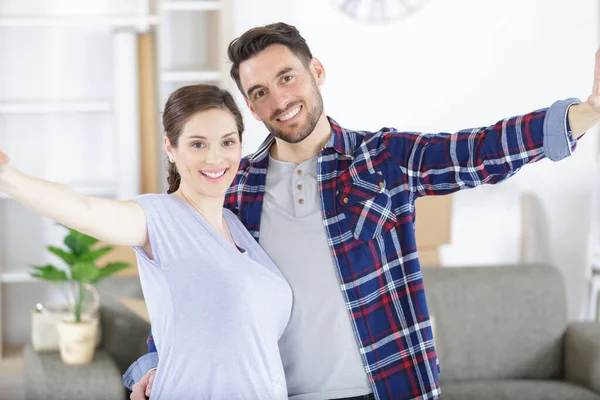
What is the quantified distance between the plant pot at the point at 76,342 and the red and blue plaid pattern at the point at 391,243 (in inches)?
63.8

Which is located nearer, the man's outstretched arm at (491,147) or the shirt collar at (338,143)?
the man's outstretched arm at (491,147)

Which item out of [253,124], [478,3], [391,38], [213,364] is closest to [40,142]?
[253,124]

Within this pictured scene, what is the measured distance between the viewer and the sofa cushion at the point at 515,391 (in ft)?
11.6

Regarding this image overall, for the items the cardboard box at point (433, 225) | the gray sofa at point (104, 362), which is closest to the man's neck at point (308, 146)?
the gray sofa at point (104, 362)

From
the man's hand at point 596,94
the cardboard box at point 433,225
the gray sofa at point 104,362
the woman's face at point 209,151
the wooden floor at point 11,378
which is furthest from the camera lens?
the cardboard box at point 433,225

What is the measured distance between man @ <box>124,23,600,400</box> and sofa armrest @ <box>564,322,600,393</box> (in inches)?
77.0

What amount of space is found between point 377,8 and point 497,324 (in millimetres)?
1654

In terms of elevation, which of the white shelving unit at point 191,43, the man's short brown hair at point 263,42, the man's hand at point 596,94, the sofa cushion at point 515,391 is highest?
the white shelving unit at point 191,43

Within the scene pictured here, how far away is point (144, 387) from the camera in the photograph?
1.78 meters

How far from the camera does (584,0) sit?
469 cm

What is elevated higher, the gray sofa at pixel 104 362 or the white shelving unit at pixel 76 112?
the white shelving unit at pixel 76 112

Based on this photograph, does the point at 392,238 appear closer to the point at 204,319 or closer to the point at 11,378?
the point at 204,319

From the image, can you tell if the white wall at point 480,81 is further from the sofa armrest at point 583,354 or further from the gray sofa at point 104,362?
the gray sofa at point 104,362

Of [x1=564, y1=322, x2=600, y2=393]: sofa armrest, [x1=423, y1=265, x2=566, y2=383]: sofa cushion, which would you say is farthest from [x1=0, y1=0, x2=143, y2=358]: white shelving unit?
[x1=564, y1=322, x2=600, y2=393]: sofa armrest
